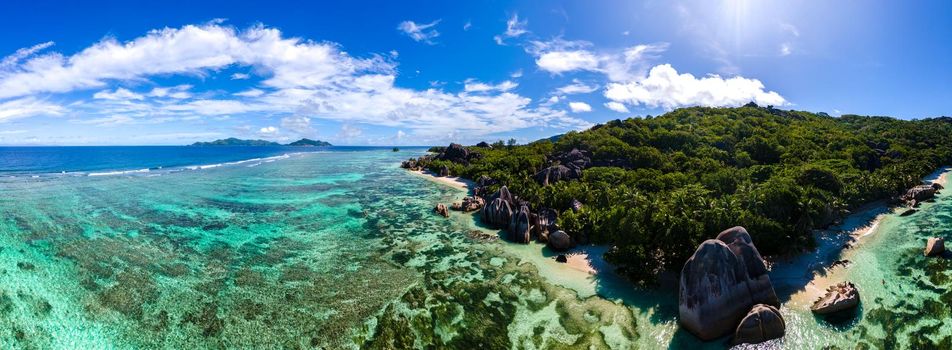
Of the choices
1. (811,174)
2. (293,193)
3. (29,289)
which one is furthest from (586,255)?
(293,193)

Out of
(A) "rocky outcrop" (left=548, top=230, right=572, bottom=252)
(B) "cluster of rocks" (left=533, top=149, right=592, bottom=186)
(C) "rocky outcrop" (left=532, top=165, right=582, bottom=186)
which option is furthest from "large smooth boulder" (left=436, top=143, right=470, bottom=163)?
(A) "rocky outcrop" (left=548, top=230, right=572, bottom=252)

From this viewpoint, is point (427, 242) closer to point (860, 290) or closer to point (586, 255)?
point (586, 255)

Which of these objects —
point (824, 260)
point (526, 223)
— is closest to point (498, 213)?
point (526, 223)

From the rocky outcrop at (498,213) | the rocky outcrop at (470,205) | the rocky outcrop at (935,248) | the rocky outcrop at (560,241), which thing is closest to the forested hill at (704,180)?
the rocky outcrop at (560,241)

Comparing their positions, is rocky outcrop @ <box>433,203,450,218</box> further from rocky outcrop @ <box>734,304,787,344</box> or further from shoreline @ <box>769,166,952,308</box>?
rocky outcrop @ <box>734,304,787,344</box>

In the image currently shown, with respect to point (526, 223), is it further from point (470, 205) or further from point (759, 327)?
point (759, 327)
